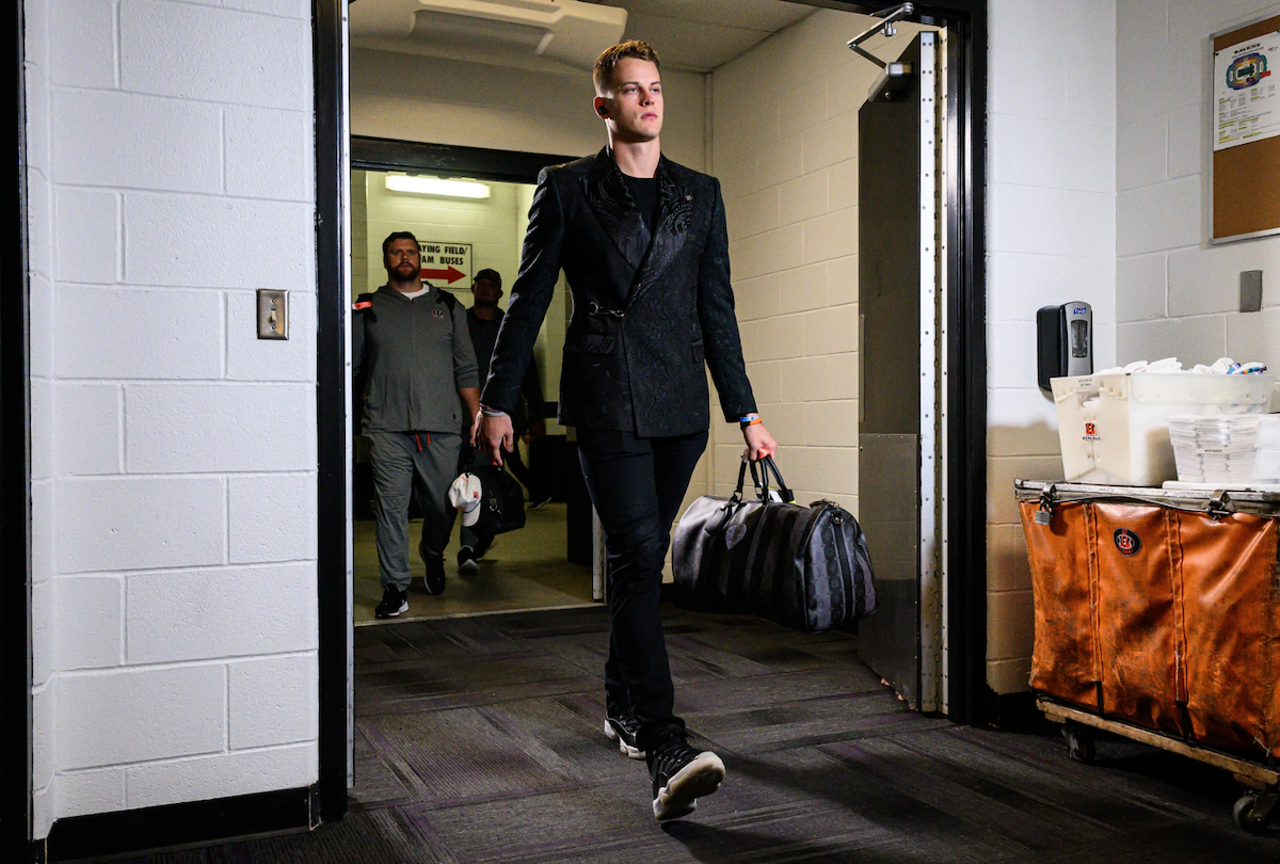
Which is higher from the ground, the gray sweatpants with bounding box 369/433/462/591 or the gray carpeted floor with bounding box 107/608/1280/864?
the gray sweatpants with bounding box 369/433/462/591

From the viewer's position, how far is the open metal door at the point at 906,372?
2.86 meters

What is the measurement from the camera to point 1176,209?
280 cm

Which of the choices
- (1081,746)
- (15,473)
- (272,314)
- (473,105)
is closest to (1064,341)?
(1081,746)

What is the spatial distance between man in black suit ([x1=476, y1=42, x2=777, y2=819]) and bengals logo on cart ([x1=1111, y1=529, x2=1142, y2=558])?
2.62 feet

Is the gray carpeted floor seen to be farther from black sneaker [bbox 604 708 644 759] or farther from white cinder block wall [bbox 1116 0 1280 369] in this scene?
white cinder block wall [bbox 1116 0 1280 369]

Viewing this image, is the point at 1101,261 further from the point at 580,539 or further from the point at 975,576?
the point at 580,539

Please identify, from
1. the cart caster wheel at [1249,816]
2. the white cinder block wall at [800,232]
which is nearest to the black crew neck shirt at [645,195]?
the cart caster wheel at [1249,816]

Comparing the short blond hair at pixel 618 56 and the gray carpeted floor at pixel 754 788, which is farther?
the short blond hair at pixel 618 56

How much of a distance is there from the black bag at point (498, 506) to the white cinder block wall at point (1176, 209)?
262 centimetres

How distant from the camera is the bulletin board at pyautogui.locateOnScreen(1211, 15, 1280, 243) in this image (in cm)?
254

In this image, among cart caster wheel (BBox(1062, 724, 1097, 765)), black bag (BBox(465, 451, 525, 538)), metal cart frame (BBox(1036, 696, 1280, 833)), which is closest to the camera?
metal cart frame (BBox(1036, 696, 1280, 833))

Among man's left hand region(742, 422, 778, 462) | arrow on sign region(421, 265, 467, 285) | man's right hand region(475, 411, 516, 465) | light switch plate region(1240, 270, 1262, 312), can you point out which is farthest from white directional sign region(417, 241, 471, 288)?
light switch plate region(1240, 270, 1262, 312)

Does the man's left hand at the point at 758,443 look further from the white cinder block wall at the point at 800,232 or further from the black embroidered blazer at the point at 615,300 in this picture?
the white cinder block wall at the point at 800,232

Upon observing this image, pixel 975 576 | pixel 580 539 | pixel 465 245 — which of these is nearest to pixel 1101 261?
pixel 975 576
